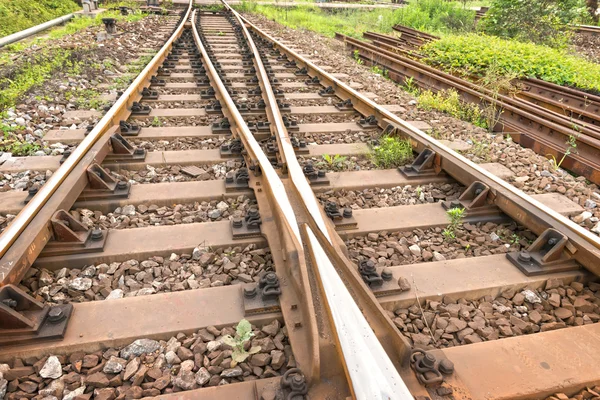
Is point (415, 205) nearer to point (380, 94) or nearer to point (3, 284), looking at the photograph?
point (3, 284)

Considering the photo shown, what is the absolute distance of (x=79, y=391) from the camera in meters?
1.60

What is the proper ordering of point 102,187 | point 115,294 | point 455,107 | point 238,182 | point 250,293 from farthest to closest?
point 455,107 < point 238,182 < point 102,187 < point 115,294 < point 250,293

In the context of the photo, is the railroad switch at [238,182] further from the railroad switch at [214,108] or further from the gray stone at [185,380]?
the railroad switch at [214,108]

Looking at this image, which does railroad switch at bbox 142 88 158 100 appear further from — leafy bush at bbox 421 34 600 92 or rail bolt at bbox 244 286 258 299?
leafy bush at bbox 421 34 600 92

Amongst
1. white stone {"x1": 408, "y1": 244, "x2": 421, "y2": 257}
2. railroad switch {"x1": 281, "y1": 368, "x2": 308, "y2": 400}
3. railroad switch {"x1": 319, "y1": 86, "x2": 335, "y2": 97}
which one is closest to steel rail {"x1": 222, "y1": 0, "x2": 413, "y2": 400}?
railroad switch {"x1": 281, "y1": 368, "x2": 308, "y2": 400}

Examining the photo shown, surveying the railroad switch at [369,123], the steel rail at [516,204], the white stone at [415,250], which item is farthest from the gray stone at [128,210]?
the railroad switch at [369,123]

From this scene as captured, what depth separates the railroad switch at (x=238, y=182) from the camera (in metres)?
2.95

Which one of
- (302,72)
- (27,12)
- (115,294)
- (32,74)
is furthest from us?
(27,12)

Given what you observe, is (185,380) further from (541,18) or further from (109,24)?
(541,18)

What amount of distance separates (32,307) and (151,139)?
2.26 m

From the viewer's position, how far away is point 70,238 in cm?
230

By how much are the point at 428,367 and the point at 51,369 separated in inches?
59.8

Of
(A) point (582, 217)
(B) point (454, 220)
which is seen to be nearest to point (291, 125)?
(B) point (454, 220)

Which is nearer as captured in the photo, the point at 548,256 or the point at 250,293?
the point at 250,293
